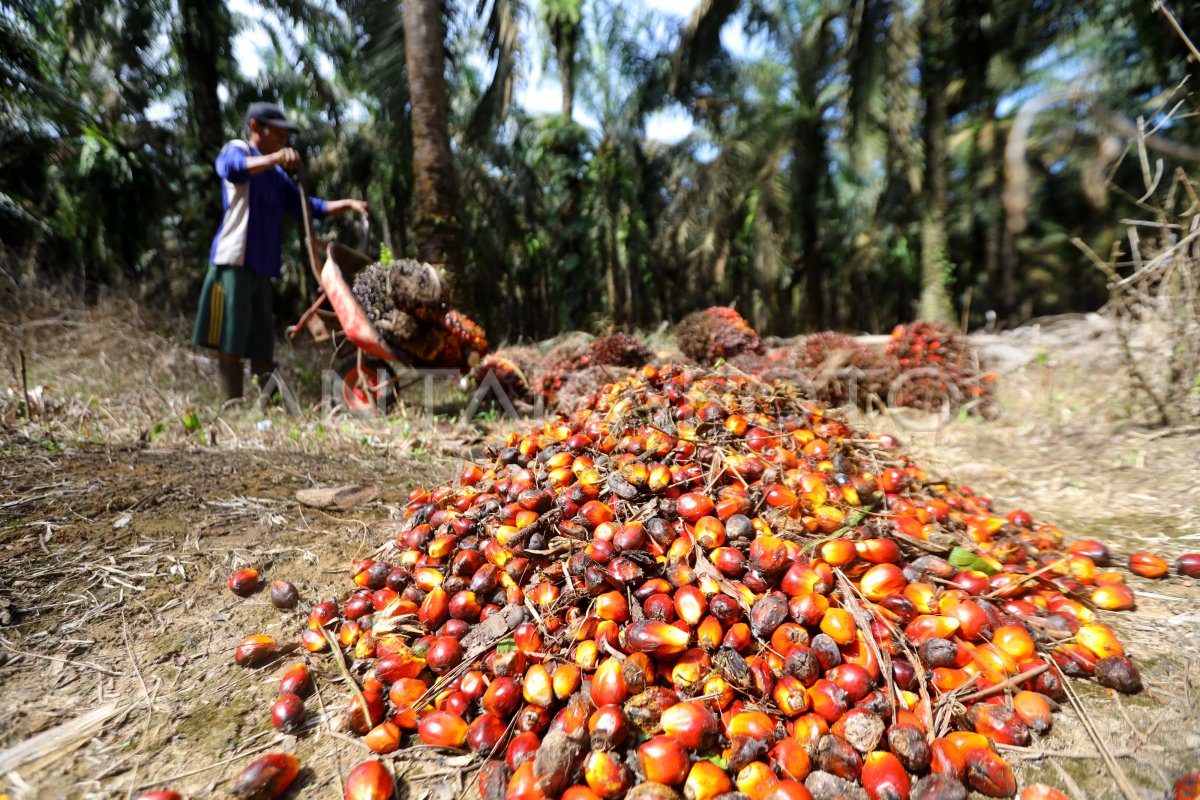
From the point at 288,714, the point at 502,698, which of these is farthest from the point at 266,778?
the point at 502,698

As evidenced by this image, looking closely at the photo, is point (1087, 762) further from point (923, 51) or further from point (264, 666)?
point (923, 51)

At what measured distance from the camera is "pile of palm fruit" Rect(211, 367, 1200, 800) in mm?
928

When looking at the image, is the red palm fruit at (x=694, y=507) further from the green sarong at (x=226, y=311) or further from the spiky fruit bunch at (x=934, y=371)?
the green sarong at (x=226, y=311)

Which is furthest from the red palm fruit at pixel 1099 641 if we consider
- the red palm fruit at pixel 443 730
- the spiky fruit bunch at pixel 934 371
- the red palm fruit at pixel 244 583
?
the spiky fruit bunch at pixel 934 371

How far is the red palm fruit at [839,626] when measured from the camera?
1065mm

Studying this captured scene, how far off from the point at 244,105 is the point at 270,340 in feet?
26.0

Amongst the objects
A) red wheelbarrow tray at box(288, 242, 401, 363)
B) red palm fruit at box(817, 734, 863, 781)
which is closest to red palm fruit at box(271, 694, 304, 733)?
red palm fruit at box(817, 734, 863, 781)

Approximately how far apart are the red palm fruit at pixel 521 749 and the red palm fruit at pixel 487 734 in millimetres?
25

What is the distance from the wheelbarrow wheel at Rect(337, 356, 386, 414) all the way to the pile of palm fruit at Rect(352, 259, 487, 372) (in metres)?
0.26

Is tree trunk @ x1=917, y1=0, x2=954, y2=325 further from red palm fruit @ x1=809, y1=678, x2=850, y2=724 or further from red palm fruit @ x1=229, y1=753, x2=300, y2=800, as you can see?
red palm fruit @ x1=229, y1=753, x2=300, y2=800

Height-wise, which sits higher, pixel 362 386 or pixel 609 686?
pixel 362 386

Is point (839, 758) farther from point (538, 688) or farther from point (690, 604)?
point (538, 688)

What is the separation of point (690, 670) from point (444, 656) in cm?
50

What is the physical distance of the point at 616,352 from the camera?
4.07 m
